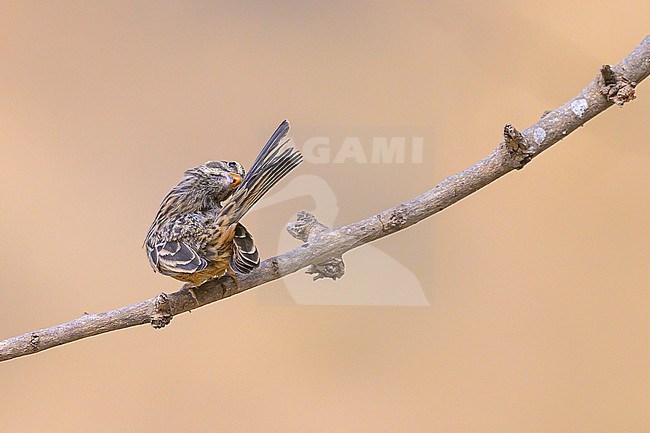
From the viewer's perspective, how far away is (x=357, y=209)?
60.5 inches

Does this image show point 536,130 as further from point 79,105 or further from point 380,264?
point 79,105

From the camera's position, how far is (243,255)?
1.16m

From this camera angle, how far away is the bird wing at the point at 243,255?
1.16 m

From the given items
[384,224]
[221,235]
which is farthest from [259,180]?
[384,224]

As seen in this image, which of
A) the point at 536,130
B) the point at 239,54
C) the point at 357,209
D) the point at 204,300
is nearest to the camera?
the point at 536,130

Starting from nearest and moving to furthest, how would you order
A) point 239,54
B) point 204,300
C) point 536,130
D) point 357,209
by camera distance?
point 536,130
point 204,300
point 357,209
point 239,54

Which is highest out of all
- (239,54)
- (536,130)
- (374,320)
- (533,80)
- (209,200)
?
(239,54)

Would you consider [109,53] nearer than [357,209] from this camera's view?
No

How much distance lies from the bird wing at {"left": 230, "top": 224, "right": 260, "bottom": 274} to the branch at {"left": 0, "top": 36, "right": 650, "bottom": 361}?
8 cm

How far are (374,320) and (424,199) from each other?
1.68 ft

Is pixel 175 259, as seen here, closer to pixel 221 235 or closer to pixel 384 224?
pixel 221 235

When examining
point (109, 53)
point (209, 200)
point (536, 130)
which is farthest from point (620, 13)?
point (109, 53)

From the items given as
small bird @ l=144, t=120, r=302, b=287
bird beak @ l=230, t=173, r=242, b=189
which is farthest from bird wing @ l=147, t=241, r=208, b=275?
bird beak @ l=230, t=173, r=242, b=189

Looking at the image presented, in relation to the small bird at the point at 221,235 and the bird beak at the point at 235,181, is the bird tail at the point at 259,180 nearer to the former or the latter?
the small bird at the point at 221,235
